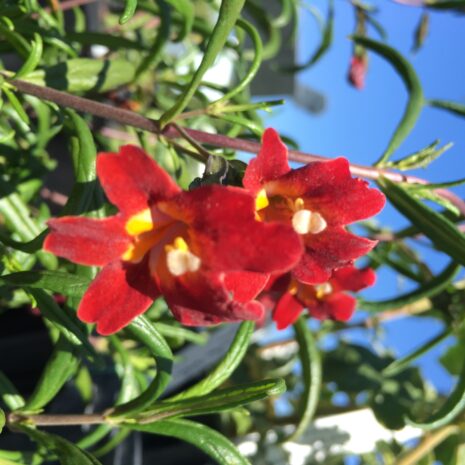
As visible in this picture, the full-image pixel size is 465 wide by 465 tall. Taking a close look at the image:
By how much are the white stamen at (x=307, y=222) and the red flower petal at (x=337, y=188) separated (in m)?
0.02

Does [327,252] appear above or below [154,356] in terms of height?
above

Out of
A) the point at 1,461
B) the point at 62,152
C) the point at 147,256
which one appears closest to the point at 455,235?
the point at 147,256

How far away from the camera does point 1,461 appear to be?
0.76m

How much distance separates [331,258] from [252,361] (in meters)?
1.45

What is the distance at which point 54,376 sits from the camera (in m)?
0.88

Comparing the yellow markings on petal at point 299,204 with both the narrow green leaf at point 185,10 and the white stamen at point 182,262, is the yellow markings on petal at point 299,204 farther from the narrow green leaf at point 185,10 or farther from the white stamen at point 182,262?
the narrow green leaf at point 185,10

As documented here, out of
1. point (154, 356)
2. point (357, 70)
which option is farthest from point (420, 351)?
point (357, 70)

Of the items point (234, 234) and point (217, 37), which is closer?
point (234, 234)

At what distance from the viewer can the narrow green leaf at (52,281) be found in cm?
67

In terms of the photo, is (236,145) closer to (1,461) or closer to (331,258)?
(331,258)

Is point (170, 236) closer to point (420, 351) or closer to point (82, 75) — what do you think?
point (82, 75)

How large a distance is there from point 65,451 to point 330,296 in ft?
1.53

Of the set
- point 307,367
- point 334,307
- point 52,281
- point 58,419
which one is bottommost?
point 307,367

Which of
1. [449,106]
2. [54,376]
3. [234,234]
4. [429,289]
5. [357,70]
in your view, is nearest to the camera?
[234,234]
